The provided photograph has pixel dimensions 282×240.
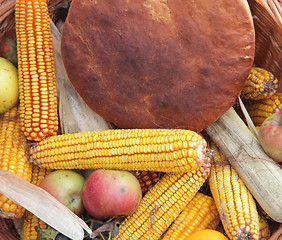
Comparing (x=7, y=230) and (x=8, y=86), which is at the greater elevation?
(x=8, y=86)

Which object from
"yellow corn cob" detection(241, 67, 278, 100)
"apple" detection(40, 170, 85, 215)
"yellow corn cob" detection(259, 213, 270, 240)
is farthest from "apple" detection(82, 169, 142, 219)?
"yellow corn cob" detection(241, 67, 278, 100)

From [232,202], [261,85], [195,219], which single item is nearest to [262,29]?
[261,85]

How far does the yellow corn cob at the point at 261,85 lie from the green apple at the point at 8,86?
1197 millimetres

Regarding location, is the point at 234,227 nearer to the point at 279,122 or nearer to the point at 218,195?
the point at 218,195

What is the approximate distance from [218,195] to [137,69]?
2.30ft

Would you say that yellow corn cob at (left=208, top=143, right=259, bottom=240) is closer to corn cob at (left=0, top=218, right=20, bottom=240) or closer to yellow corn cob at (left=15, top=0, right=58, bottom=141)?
yellow corn cob at (left=15, top=0, right=58, bottom=141)

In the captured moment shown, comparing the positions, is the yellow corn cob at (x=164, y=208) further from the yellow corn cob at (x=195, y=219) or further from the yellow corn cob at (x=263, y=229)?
the yellow corn cob at (x=263, y=229)

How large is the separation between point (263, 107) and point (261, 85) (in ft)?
0.53

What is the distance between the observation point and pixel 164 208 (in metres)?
1.36

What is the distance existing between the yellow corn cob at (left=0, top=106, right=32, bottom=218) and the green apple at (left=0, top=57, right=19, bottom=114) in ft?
0.21

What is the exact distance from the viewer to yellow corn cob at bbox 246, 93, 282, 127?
1.55 metres

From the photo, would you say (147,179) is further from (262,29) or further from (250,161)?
(262,29)

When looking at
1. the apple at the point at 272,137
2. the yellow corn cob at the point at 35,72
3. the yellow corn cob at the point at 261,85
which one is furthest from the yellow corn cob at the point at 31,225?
the yellow corn cob at the point at 261,85

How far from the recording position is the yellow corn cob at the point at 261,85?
4.98ft
